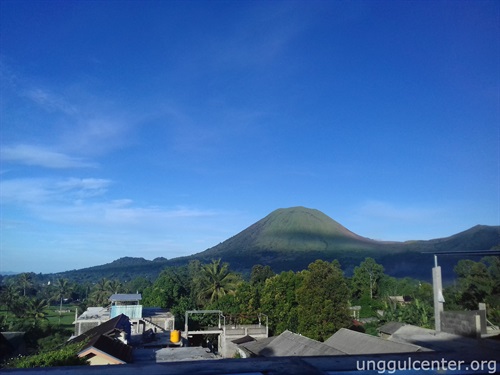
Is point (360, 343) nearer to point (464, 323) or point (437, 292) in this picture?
point (437, 292)

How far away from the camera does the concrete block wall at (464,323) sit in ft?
12.5

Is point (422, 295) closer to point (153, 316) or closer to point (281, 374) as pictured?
point (153, 316)

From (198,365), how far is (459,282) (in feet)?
101

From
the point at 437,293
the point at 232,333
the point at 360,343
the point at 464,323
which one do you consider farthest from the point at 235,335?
the point at 464,323

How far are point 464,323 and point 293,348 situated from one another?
42.3 feet

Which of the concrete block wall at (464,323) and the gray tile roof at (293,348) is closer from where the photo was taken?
the concrete block wall at (464,323)

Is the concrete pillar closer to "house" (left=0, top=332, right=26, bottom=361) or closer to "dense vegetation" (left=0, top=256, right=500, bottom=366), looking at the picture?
"dense vegetation" (left=0, top=256, right=500, bottom=366)

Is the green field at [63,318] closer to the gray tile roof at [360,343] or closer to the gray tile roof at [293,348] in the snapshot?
the gray tile roof at [293,348]

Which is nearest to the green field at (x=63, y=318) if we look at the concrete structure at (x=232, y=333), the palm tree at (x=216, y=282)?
the palm tree at (x=216, y=282)

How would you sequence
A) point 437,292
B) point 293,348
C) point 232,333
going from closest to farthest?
point 437,292 → point 293,348 → point 232,333

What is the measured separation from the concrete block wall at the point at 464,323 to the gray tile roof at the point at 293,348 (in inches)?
381

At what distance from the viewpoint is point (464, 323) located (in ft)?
13.1

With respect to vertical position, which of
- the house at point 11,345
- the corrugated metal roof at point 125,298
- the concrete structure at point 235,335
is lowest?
the house at point 11,345

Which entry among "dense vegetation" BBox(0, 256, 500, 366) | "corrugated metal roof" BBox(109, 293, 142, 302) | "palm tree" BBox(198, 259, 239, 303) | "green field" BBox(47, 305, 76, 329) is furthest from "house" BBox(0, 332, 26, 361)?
"green field" BBox(47, 305, 76, 329)
